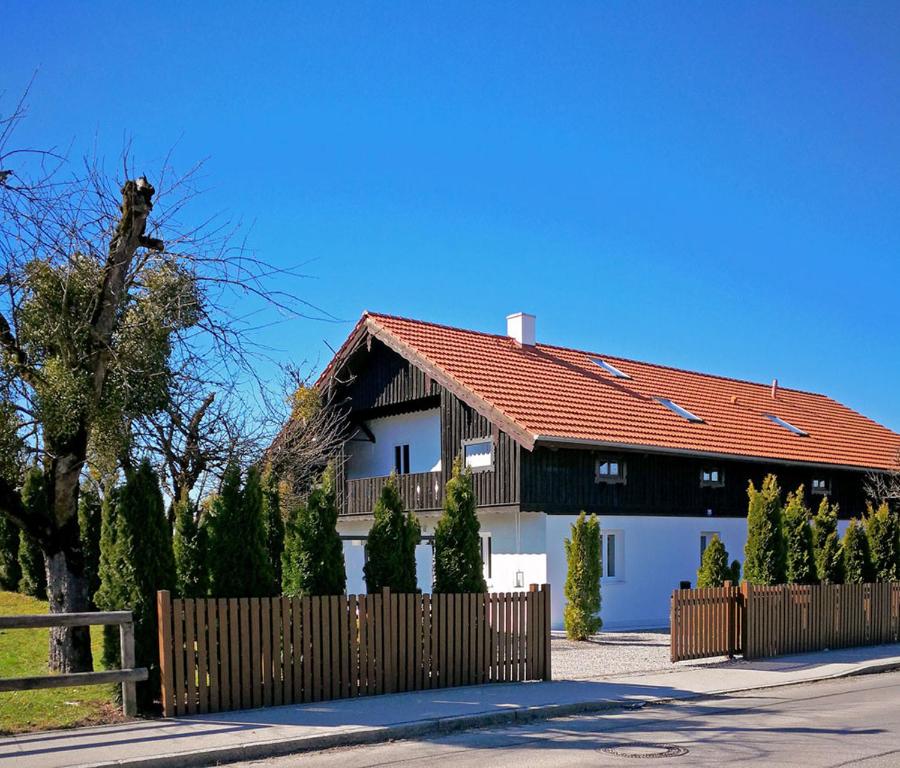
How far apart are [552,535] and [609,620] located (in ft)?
8.95

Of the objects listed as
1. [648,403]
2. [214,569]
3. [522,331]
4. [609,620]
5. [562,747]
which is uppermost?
[522,331]

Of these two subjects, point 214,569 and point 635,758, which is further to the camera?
point 214,569

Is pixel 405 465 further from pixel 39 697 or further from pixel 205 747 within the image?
pixel 205 747

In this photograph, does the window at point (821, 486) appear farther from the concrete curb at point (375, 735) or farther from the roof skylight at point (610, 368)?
the concrete curb at point (375, 735)

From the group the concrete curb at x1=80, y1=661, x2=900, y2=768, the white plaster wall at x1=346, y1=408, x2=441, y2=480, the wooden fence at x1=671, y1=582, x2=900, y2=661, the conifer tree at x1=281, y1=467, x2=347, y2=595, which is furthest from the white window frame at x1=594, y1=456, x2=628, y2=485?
the conifer tree at x1=281, y1=467, x2=347, y2=595

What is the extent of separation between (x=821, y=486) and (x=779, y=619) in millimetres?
15212

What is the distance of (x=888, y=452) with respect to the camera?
117ft

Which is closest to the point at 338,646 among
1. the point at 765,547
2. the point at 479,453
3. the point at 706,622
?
the point at 706,622

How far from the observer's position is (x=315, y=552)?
13.2 m

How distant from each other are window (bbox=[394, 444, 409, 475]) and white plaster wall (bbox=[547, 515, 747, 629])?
23.6 ft

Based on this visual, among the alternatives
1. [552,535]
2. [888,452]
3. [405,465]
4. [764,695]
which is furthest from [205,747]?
[888,452]

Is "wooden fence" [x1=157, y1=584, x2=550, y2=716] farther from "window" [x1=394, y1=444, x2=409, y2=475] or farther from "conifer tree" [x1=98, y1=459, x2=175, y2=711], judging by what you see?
"window" [x1=394, y1=444, x2=409, y2=475]

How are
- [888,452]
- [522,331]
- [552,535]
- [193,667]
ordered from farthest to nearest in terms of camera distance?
1. [888,452]
2. [522,331]
3. [552,535]
4. [193,667]

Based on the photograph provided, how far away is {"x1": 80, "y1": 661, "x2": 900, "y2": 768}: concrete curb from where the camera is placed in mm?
9070
